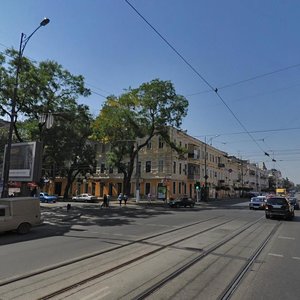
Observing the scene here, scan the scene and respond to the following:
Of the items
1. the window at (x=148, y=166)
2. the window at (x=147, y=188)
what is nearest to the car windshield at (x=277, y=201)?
the window at (x=147, y=188)

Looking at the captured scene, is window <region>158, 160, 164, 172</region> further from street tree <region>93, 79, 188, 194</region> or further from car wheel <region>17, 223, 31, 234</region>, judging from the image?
car wheel <region>17, 223, 31, 234</region>

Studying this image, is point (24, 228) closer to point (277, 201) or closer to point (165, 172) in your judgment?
point (277, 201)

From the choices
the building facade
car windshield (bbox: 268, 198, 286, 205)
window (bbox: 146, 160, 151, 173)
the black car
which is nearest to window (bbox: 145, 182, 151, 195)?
the building facade

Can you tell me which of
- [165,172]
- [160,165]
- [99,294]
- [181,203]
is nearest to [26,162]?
[181,203]

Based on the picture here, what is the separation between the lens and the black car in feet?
86.1

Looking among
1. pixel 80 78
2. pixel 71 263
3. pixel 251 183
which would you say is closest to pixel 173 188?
pixel 80 78

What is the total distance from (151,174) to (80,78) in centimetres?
2874

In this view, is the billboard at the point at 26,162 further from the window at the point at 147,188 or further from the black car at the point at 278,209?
the window at the point at 147,188

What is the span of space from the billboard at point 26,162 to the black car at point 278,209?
18362 mm

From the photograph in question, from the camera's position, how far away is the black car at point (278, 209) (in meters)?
26.2

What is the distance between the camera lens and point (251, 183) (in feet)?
410

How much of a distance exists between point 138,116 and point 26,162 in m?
21.7

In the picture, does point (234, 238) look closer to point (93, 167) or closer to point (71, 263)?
point (71, 263)

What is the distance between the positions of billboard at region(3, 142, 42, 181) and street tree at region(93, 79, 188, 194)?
1917 centimetres
